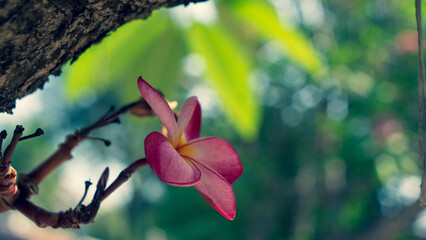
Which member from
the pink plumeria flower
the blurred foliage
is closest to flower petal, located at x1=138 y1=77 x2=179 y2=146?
the pink plumeria flower

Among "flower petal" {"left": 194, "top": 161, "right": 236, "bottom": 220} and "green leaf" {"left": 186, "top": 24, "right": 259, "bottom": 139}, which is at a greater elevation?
"flower petal" {"left": 194, "top": 161, "right": 236, "bottom": 220}

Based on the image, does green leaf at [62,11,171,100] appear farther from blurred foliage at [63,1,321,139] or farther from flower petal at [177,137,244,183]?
flower petal at [177,137,244,183]

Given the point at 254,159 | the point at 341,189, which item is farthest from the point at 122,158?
the point at 341,189

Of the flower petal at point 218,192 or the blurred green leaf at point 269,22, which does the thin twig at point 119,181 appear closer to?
the flower petal at point 218,192

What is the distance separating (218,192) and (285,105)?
202 inches

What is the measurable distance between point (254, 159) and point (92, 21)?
4.82 m

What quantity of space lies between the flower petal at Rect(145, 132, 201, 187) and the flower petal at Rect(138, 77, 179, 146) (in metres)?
0.01

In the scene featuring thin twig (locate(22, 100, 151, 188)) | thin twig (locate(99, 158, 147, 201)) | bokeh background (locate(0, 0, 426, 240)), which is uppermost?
thin twig (locate(99, 158, 147, 201))

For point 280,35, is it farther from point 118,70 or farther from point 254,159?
point 254,159

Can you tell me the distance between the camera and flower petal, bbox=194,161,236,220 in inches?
8.4

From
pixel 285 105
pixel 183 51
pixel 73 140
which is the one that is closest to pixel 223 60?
pixel 183 51

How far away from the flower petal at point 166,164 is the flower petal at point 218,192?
0.01 meters

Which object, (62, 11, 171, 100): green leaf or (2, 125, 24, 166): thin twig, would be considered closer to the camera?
(2, 125, 24, 166): thin twig

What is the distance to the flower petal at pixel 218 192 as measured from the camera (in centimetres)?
21
